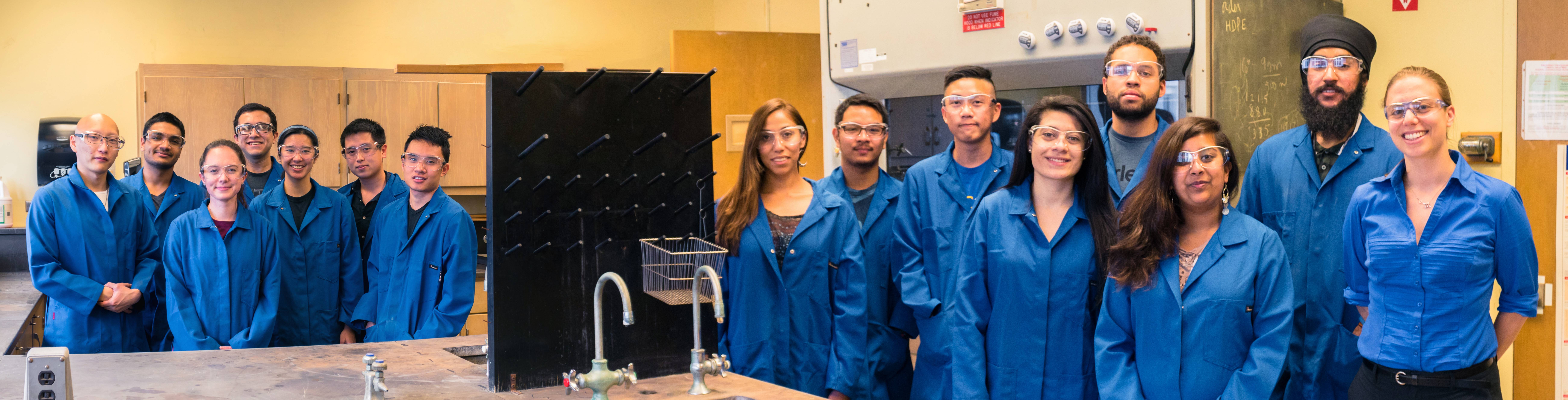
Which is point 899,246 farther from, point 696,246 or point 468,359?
point 468,359

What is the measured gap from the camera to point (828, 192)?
9.09 feet

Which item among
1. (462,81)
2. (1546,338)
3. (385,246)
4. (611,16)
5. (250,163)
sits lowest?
(1546,338)

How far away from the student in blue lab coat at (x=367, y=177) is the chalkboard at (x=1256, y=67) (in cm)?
279

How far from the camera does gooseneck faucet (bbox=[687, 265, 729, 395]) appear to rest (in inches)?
71.5

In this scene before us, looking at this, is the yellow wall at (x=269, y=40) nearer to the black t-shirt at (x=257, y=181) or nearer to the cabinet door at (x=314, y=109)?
the cabinet door at (x=314, y=109)

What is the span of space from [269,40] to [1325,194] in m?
5.23

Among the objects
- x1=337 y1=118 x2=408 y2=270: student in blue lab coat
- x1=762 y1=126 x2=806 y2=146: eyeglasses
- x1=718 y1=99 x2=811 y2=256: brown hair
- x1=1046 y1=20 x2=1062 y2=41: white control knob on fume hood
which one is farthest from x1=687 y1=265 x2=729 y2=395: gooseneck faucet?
x1=337 y1=118 x2=408 y2=270: student in blue lab coat

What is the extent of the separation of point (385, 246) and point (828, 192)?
1.62 m

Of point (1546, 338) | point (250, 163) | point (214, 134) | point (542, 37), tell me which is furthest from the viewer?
point (542, 37)

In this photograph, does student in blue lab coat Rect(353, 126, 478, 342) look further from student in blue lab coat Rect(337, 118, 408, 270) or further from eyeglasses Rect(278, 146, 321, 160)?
eyeglasses Rect(278, 146, 321, 160)

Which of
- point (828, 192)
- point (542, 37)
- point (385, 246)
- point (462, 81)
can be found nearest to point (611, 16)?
point (542, 37)

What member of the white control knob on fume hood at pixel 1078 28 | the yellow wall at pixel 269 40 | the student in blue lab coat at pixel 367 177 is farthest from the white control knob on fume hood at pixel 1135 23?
the yellow wall at pixel 269 40

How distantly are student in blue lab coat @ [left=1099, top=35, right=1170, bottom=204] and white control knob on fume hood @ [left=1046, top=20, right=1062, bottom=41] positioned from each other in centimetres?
32

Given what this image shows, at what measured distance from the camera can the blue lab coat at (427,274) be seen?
318 cm
